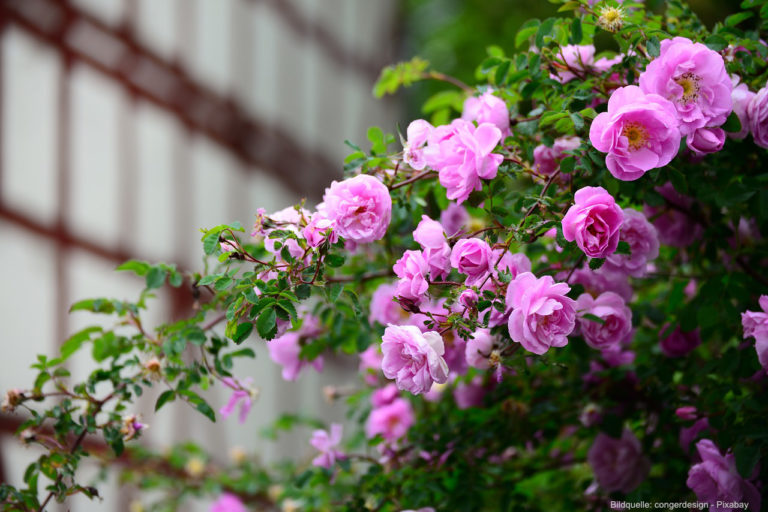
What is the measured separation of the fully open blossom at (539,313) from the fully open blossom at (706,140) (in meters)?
0.25

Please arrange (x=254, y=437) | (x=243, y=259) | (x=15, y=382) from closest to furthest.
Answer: (x=243, y=259) < (x=15, y=382) < (x=254, y=437)

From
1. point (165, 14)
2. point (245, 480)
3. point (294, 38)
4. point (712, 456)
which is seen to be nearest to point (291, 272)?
point (712, 456)

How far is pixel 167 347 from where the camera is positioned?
1114 millimetres

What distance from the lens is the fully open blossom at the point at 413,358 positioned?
861 millimetres

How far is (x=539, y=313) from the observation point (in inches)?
34.0

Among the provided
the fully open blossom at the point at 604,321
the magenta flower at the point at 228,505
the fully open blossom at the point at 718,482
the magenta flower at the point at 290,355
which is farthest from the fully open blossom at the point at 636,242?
the magenta flower at the point at 228,505

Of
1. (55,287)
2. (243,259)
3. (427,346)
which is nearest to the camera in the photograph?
(427,346)

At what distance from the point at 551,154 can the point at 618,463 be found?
0.48 m

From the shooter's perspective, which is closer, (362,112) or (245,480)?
(245,480)

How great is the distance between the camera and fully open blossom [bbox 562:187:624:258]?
0.87m

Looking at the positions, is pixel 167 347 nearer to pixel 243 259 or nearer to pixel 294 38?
pixel 243 259

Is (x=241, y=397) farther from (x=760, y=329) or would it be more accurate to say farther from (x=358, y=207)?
(x=760, y=329)

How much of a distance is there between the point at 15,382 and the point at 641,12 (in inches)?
88.1

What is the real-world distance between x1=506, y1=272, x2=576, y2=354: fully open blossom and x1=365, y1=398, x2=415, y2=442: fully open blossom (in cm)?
59
